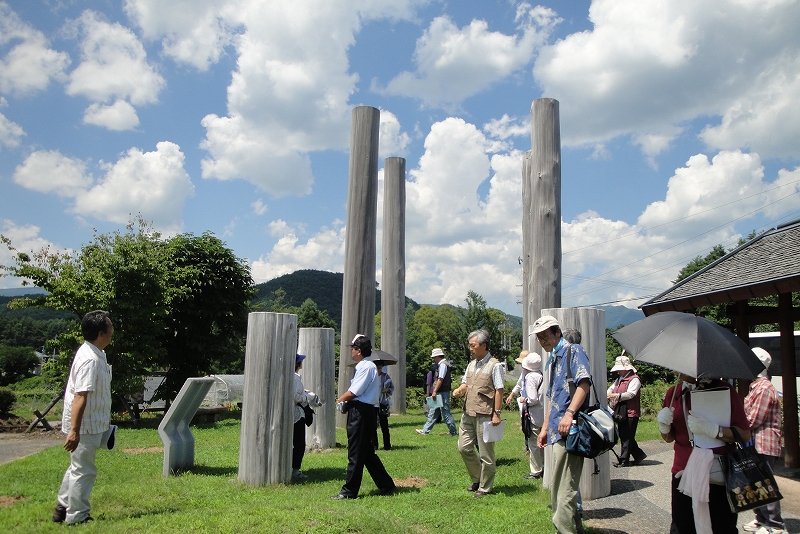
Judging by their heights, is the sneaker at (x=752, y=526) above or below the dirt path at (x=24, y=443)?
above

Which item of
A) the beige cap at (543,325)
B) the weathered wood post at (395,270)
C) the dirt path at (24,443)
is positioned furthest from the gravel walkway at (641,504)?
the weathered wood post at (395,270)

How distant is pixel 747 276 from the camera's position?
9258 millimetres

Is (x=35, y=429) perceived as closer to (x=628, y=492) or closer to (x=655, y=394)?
(x=628, y=492)

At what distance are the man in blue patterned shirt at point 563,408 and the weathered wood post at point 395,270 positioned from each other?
14.6 m

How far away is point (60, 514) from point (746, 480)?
583 centimetres

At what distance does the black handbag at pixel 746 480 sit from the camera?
4.26 metres

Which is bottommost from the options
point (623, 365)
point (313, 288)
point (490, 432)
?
point (490, 432)

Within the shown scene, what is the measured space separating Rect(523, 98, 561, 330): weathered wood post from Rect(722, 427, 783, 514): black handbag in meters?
5.18

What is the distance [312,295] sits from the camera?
122938mm

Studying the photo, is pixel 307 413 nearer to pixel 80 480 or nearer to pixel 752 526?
pixel 80 480

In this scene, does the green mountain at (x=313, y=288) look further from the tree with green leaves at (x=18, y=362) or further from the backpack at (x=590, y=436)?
the backpack at (x=590, y=436)

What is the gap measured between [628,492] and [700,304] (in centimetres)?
351

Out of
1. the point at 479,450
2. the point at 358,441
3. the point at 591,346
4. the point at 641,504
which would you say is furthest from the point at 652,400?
the point at 358,441

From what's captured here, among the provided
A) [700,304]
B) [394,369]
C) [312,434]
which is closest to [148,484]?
[312,434]
